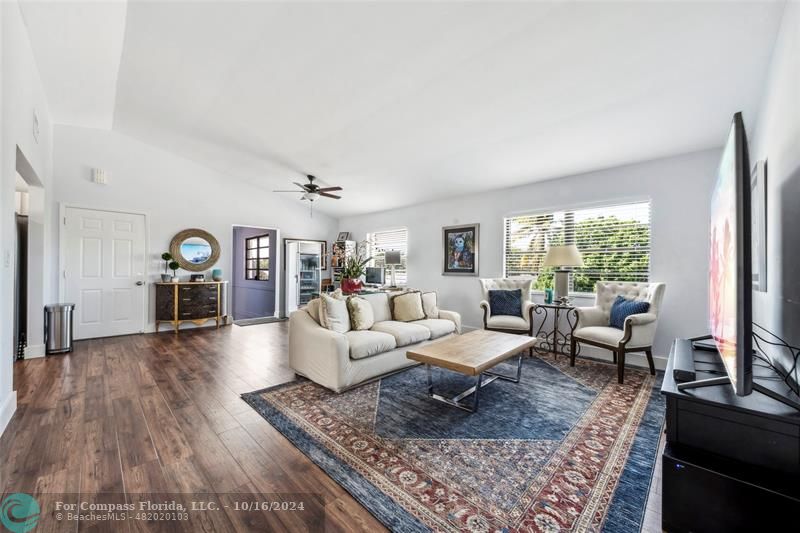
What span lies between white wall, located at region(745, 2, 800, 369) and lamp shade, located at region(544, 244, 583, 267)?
1.69 m

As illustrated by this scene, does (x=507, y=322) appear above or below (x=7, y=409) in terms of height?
above

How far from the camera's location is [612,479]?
1754 mm

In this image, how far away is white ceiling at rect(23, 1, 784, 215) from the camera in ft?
7.16

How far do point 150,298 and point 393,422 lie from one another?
531 centimetres

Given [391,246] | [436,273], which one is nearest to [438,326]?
[436,273]

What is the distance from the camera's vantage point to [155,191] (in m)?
5.54

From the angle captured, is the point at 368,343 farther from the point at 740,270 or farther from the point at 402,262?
the point at 402,262

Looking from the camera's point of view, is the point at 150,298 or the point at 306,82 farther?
the point at 150,298

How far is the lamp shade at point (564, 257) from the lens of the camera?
3814 millimetres

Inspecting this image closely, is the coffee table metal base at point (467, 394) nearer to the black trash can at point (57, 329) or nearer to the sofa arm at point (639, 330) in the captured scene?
the sofa arm at point (639, 330)

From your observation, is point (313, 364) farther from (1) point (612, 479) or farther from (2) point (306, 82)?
(2) point (306, 82)

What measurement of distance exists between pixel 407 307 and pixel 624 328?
2285 millimetres

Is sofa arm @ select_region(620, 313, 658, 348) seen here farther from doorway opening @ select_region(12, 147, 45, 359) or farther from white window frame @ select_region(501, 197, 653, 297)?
doorway opening @ select_region(12, 147, 45, 359)

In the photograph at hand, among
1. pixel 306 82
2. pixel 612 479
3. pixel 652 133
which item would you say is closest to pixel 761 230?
pixel 652 133
